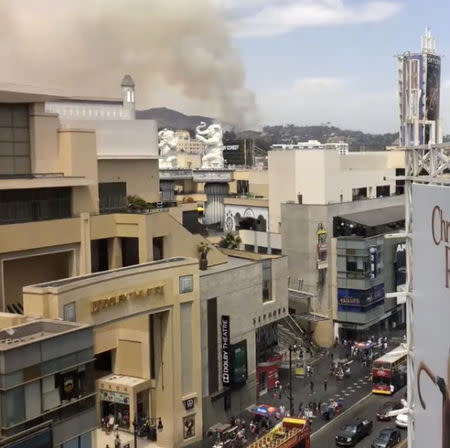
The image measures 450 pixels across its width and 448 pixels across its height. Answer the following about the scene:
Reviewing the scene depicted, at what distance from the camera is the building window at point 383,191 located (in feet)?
218

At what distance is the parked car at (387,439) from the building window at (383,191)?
36.3 meters

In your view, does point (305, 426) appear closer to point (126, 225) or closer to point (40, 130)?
point (126, 225)

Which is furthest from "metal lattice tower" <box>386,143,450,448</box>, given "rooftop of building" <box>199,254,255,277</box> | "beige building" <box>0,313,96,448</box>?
"rooftop of building" <box>199,254,255,277</box>

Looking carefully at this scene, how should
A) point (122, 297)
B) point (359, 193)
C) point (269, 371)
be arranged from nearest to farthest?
point (122, 297)
point (269, 371)
point (359, 193)

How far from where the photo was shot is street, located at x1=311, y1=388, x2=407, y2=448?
3341 centimetres

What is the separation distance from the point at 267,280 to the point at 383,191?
28.5m

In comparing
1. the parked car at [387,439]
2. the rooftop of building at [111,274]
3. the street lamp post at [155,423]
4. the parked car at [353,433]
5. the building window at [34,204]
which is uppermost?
the building window at [34,204]

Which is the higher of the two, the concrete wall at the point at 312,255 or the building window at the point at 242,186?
the building window at the point at 242,186

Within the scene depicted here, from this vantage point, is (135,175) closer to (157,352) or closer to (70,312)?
(157,352)

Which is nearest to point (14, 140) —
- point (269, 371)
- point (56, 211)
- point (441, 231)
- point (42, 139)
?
point (42, 139)

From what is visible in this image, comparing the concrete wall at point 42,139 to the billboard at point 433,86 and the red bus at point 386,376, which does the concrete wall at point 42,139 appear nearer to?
the billboard at point 433,86

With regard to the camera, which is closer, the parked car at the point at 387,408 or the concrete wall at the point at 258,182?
the parked car at the point at 387,408

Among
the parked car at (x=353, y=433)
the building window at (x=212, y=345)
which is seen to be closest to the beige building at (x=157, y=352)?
the building window at (x=212, y=345)

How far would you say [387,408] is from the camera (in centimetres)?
Answer: 3769
